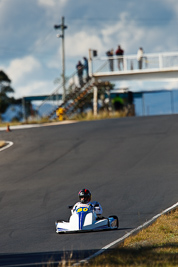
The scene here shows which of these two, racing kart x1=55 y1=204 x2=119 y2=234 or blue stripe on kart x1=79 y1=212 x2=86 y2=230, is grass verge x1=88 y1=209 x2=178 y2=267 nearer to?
racing kart x1=55 y1=204 x2=119 y2=234

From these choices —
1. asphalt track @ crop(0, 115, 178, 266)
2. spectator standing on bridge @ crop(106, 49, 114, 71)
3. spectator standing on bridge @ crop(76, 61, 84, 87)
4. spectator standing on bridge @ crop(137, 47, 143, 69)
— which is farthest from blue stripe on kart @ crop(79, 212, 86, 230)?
spectator standing on bridge @ crop(76, 61, 84, 87)

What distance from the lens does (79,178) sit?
22750 mm

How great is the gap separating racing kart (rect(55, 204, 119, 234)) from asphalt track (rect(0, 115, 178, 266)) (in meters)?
0.17

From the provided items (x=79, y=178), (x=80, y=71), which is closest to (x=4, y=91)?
(x=80, y=71)

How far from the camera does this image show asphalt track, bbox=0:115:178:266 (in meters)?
12.7

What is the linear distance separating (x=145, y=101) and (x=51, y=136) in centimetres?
3093

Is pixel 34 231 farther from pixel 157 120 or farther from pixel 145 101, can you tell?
pixel 145 101

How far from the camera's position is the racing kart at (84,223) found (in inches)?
517

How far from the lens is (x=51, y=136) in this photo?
3356 cm

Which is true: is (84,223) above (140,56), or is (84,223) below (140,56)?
below

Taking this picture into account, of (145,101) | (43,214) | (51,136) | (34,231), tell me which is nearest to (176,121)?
(51,136)

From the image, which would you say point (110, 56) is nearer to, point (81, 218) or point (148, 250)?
point (81, 218)

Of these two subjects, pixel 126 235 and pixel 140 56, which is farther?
pixel 140 56

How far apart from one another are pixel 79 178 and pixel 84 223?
9633 mm
